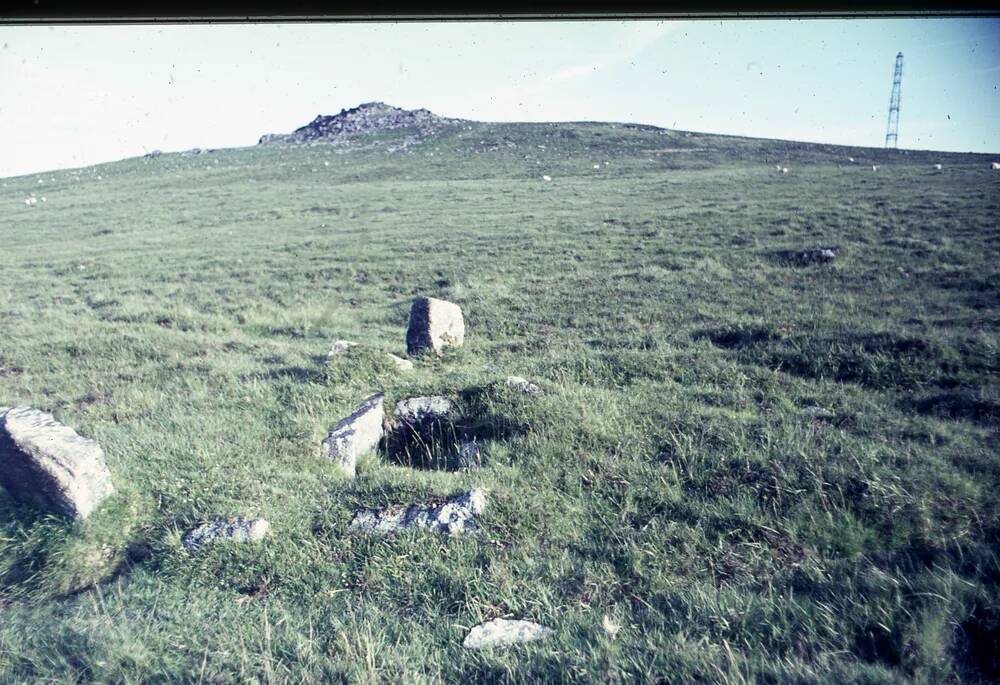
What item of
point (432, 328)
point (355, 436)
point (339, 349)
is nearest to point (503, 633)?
point (355, 436)

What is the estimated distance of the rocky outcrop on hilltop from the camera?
66.4 meters

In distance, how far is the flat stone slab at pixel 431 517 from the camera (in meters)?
3.80

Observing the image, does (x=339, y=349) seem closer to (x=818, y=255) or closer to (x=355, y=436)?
(x=355, y=436)

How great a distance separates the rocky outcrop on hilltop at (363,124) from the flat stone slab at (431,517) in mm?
63725

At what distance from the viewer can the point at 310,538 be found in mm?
3799

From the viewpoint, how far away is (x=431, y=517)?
12.8 ft

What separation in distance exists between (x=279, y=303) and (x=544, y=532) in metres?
10.2

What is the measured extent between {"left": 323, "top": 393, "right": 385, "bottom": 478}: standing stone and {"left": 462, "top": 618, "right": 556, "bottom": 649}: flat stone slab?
208 cm

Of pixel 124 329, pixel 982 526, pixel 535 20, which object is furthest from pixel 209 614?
pixel 124 329

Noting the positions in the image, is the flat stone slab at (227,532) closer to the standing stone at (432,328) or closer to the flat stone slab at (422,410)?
the flat stone slab at (422,410)

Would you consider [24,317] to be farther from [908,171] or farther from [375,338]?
[908,171]

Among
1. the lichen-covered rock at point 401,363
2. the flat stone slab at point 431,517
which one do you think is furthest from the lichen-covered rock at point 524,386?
the flat stone slab at point 431,517

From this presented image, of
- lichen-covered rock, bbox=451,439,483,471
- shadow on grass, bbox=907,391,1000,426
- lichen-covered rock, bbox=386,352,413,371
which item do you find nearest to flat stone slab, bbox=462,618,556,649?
lichen-covered rock, bbox=451,439,483,471

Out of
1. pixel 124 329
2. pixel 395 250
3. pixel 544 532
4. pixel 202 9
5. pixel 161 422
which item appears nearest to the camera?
pixel 202 9
